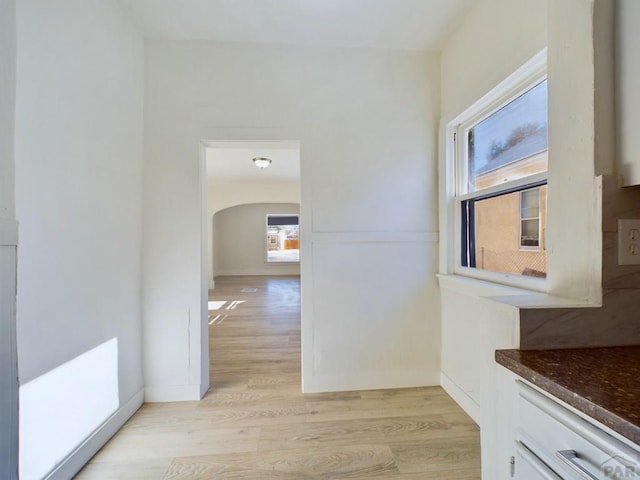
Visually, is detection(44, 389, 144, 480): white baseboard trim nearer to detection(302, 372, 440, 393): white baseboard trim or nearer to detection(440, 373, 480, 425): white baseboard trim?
detection(302, 372, 440, 393): white baseboard trim

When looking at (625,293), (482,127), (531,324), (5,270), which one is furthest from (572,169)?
(5,270)

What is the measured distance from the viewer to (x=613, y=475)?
20.1 inches

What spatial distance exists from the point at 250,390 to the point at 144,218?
1.56m

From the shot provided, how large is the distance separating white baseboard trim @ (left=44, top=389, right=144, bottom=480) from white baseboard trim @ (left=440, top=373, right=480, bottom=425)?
7.54 feet

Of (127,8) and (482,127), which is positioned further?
(482,127)

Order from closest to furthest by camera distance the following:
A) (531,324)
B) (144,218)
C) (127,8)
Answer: (531,324) < (127,8) < (144,218)

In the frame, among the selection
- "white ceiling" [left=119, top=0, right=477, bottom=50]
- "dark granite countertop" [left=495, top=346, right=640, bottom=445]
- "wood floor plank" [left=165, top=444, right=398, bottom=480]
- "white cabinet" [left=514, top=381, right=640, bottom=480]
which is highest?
"white ceiling" [left=119, top=0, right=477, bottom=50]

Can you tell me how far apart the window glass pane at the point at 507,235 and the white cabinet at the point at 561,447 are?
0.94 m

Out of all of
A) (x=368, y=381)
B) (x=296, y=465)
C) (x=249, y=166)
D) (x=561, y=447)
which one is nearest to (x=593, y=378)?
(x=561, y=447)

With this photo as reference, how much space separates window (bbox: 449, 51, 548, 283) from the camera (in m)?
1.37

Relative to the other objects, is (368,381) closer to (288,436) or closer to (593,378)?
(288,436)

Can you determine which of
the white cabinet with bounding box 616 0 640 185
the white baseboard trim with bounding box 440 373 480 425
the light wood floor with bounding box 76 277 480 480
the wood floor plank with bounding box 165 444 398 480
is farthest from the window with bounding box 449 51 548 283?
the wood floor plank with bounding box 165 444 398 480

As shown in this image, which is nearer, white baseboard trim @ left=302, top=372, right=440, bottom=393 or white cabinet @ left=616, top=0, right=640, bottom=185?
white cabinet @ left=616, top=0, right=640, bottom=185

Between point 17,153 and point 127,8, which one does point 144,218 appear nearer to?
point 17,153
